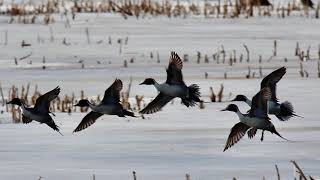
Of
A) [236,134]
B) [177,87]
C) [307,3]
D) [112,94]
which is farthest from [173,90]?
[307,3]

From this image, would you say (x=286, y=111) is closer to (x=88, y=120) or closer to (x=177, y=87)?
(x=177, y=87)

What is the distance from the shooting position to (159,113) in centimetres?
1118

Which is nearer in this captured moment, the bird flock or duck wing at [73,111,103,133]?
the bird flock

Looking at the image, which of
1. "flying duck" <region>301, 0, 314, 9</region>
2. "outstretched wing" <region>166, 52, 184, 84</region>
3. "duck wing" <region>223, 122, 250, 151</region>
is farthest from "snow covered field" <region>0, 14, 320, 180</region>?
"flying duck" <region>301, 0, 314, 9</region>

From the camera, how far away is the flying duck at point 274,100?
8141mm

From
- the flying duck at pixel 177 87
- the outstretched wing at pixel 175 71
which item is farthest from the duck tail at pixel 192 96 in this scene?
the outstretched wing at pixel 175 71

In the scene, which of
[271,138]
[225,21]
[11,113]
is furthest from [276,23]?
[271,138]

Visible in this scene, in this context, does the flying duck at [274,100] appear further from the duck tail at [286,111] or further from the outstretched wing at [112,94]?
the outstretched wing at [112,94]

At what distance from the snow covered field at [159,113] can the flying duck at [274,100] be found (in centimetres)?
26

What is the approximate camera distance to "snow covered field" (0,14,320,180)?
7.70 m

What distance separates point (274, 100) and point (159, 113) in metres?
2.73

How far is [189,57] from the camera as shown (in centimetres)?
1698

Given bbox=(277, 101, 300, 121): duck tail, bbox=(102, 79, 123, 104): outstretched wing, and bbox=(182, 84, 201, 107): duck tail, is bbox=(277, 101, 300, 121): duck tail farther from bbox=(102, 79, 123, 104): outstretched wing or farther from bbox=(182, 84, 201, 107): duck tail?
bbox=(102, 79, 123, 104): outstretched wing

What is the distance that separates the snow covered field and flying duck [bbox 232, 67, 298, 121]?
0.26m
